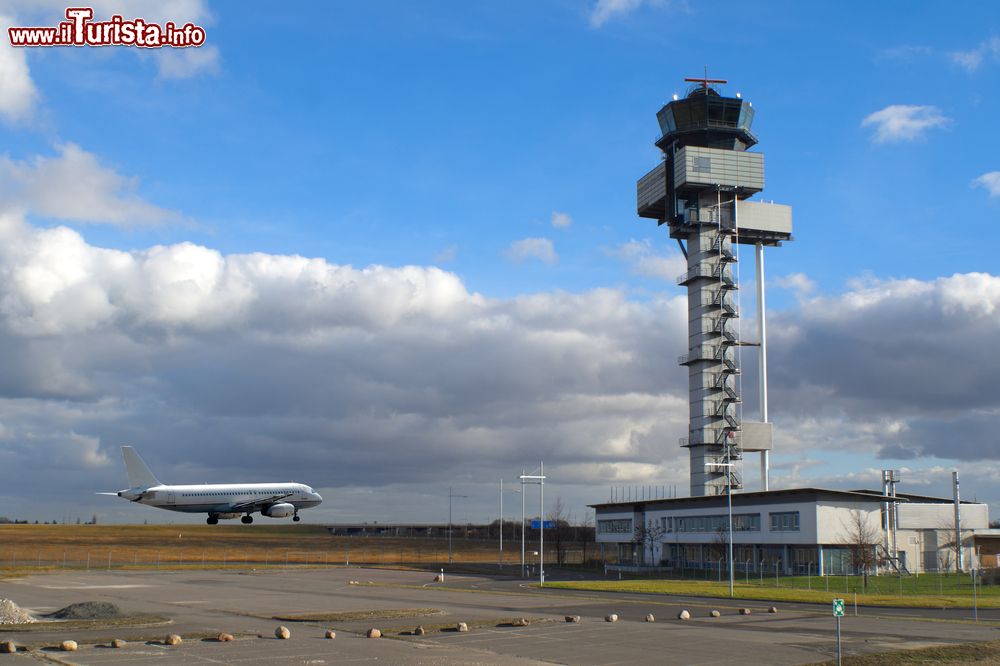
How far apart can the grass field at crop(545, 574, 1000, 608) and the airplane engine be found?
4983cm

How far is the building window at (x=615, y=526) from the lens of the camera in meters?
120

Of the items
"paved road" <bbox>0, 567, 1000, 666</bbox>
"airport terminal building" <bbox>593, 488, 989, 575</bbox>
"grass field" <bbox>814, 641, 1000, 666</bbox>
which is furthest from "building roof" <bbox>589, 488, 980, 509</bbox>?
"grass field" <bbox>814, 641, 1000, 666</bbox>

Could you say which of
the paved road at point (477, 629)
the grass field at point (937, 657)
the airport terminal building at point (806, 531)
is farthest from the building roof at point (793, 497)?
the grass field at point (937, 657)

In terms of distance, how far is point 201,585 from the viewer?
73375 millimetres

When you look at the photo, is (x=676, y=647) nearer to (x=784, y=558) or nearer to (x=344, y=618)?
(x=344, y=618)

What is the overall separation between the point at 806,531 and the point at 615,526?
130 ft

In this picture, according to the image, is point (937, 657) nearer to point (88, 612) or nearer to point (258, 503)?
point (88, 612)

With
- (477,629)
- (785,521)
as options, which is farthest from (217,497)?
(477,629)

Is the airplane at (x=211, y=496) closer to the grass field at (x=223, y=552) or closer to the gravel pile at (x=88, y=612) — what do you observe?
the grass field at (x=223, y=552)

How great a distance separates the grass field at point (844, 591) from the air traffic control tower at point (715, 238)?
32.6 m

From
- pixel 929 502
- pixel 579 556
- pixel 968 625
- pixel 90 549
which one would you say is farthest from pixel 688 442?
pixel 90 549

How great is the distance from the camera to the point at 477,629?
3950cm

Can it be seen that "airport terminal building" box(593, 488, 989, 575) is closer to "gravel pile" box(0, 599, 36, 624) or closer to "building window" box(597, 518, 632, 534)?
"building window" box(597, 518, 632, 534)

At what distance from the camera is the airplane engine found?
117375 millimetres
